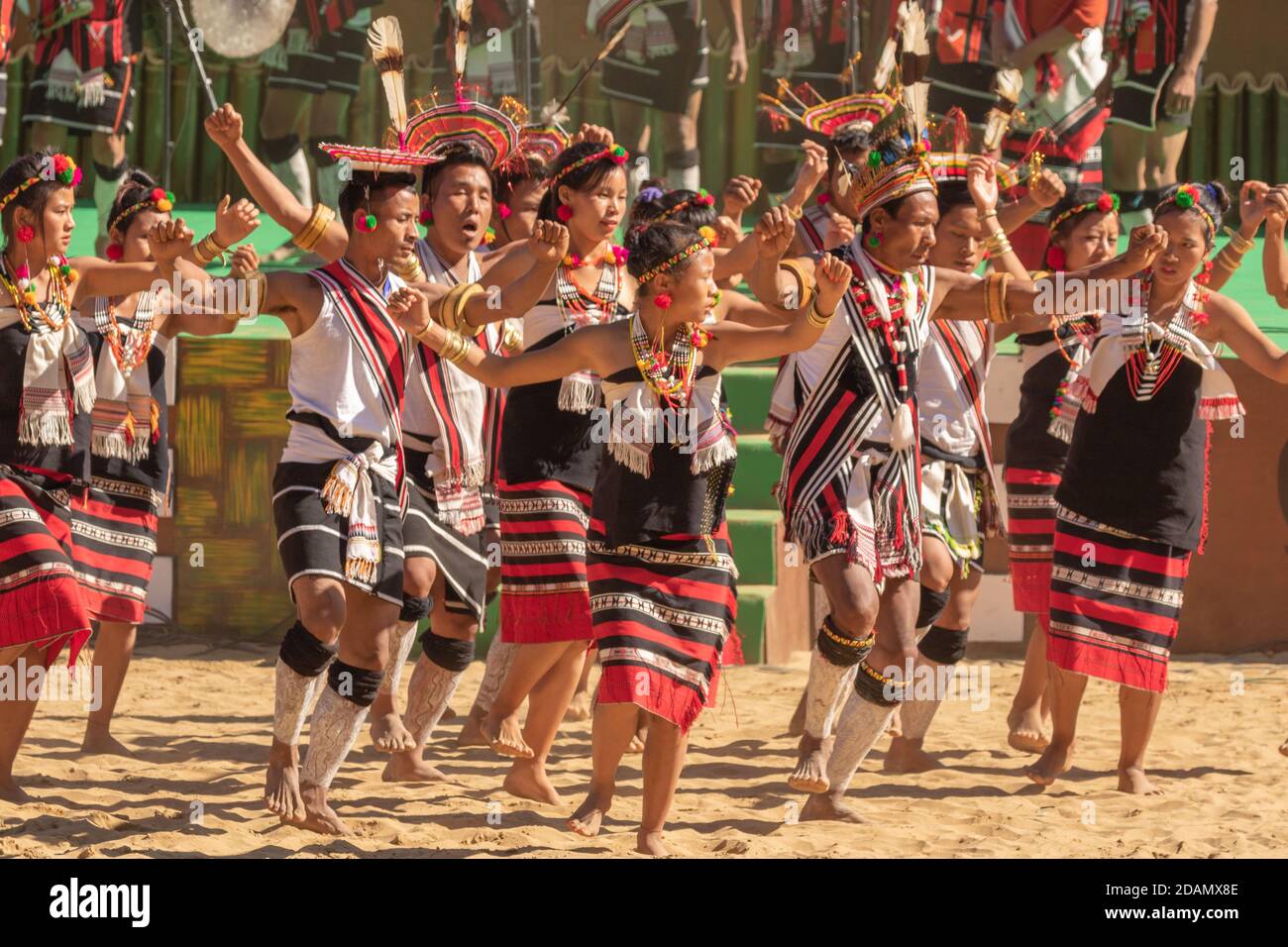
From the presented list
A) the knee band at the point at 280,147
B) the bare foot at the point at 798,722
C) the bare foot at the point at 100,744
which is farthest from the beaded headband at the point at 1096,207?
the knee band at the point at 280,147

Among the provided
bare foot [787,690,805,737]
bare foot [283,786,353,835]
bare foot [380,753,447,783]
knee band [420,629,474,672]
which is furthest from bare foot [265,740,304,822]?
bare foot [787,690,805,737]

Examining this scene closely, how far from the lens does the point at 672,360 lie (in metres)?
5.65

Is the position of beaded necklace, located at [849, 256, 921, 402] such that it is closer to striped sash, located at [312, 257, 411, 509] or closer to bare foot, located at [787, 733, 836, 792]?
bare foot, located at [787, 733, 836, 792]

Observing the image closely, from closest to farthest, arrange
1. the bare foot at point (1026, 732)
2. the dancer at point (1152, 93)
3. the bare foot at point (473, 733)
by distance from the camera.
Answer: the bare foot at point (1026, 732) < the bare foot at point (473, 733) < the dancer at point (1152, 93)

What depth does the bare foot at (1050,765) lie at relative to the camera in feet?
22.5

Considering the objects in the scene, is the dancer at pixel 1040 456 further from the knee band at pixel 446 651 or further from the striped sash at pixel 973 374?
the knee band at pixel 446 651

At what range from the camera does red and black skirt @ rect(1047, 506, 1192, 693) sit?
675 centimetres

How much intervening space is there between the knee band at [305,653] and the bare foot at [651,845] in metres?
1.06

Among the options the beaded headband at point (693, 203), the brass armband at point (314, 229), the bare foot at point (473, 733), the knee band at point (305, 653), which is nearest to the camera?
the knee band at point (305, 653)

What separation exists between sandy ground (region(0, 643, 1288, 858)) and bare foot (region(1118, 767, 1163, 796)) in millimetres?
51

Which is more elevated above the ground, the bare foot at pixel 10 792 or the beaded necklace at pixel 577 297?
the beaded necklace at pixel 577 297

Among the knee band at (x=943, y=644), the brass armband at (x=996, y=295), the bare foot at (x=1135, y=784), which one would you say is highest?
the brass armband at (x=996, y=295)

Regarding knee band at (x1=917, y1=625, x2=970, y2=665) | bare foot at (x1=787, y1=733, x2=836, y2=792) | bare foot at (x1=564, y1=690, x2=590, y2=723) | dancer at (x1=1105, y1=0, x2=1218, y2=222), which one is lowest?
bare foot at (x1=564, y1=690, x2=590, y2=723)

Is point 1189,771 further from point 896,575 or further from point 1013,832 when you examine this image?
point 896,575
